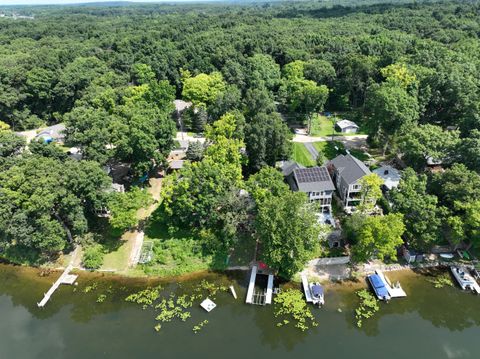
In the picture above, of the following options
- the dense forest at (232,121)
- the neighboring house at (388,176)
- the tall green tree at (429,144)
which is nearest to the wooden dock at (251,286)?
the dense forest at (232,121)

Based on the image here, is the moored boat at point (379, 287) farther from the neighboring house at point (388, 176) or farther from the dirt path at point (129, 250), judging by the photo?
the dirt path at point (129, 250)

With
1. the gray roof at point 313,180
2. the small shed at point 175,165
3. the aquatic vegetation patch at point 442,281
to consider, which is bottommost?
the aquatic vegetation patch at point 442,281

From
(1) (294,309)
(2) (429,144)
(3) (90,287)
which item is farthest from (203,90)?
(1) (294,309)

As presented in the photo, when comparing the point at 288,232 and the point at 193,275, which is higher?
the point at 288,232

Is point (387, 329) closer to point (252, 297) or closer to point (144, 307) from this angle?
point (252, 297)

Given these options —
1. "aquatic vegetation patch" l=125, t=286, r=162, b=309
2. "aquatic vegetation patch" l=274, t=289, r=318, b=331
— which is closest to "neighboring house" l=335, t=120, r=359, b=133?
"aquatic vegetation patch" l=274, t=289, r=318, b=331

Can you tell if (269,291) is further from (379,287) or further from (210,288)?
(379,287)
